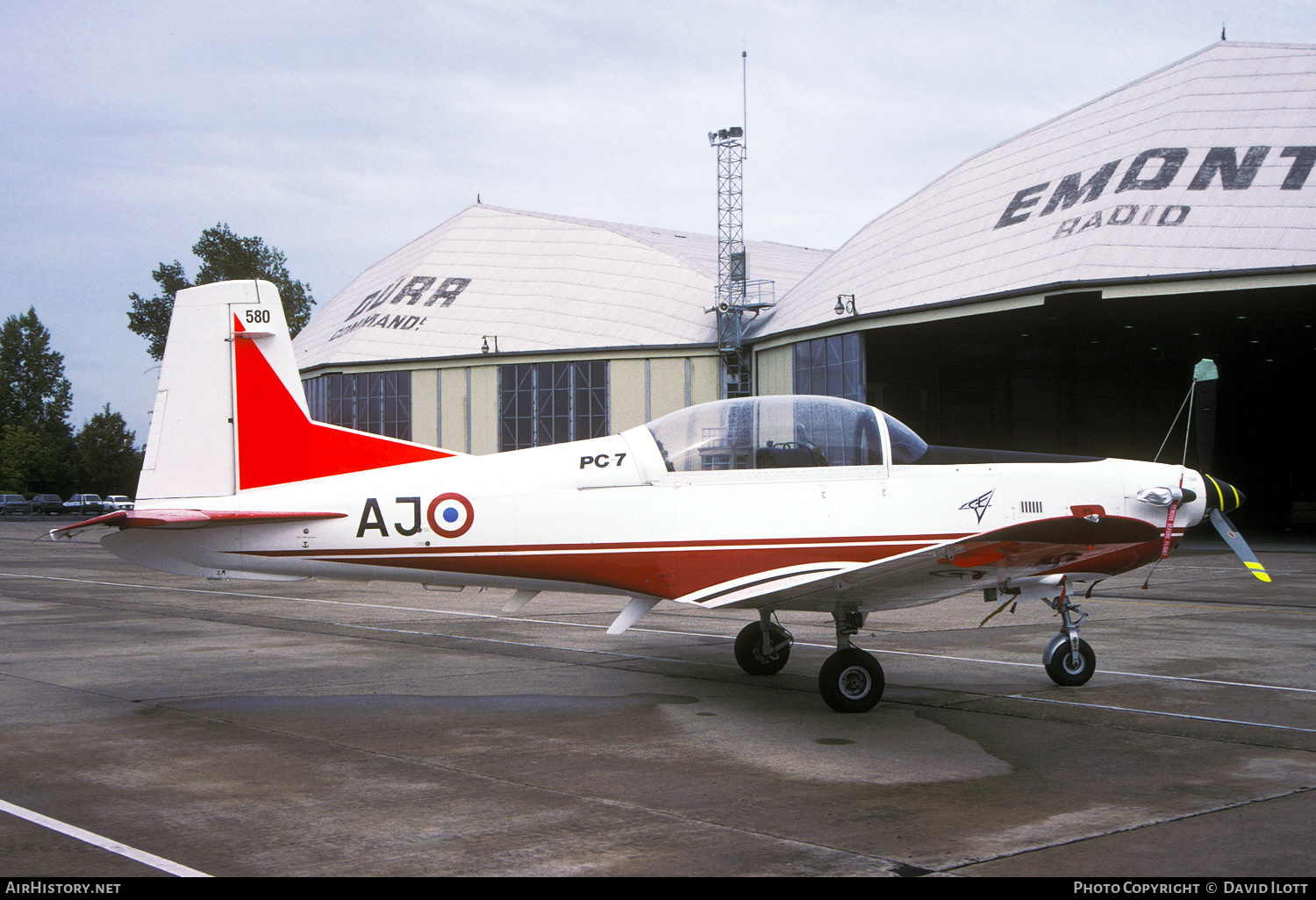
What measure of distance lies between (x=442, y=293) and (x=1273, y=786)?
49676 mm

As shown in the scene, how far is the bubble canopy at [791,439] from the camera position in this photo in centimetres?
870

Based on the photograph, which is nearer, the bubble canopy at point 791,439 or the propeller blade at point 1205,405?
the bubble canopy at point 791,439

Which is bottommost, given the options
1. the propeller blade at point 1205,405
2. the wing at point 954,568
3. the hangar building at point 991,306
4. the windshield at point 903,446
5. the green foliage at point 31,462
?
the wing at point 954,568

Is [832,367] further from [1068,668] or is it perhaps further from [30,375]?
[30,375]

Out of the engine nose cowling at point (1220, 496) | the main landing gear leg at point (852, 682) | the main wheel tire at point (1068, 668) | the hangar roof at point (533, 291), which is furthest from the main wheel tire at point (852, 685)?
the hangar roof at point (533, 291)

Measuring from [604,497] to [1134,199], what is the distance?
29507 millimetres

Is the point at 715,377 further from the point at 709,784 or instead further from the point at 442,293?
the point at 709,784

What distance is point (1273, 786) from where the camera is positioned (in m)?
6.01

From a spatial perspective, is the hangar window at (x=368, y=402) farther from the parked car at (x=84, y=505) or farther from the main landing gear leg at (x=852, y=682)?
the main landing gear leg at (x=852, y=682)

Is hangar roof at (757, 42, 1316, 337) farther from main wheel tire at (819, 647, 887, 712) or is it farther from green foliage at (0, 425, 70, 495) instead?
green foliage at (0, 425, 70, 495)

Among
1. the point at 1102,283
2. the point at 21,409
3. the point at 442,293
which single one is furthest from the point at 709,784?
the point at 21,409

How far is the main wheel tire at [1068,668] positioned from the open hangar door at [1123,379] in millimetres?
24302

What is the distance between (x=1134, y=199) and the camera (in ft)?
107

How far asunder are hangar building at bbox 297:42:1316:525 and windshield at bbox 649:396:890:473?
24785 mm
